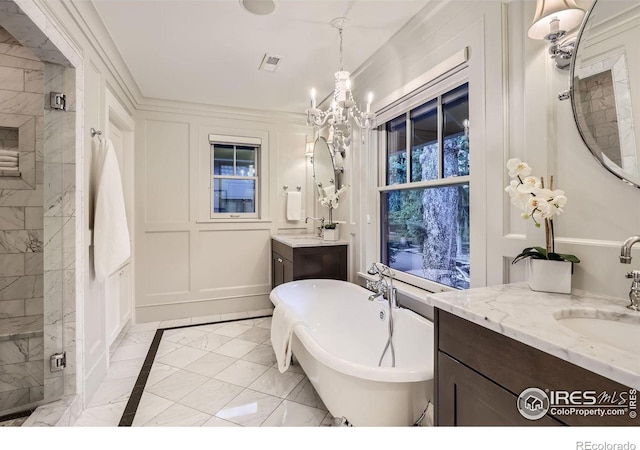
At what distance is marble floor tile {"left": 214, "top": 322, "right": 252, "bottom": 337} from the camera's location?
10.0 ft

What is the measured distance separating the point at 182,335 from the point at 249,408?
1.50 m

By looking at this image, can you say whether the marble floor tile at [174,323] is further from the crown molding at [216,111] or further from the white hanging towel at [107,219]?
the crown molding at [216,111]

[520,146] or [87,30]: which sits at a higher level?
[87,30]

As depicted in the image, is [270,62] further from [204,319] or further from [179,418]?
[204,319]

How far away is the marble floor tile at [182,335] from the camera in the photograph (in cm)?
289

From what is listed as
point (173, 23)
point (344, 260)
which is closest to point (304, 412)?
point (344, 260)

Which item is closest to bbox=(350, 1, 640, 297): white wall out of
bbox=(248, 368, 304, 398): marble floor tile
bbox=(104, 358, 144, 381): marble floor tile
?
bbox=(248, 368, 304, 398): marble floor tile

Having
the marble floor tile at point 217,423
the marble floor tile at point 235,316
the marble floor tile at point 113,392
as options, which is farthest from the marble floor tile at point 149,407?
the marble floor tile at point 235,316

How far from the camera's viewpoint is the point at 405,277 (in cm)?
228

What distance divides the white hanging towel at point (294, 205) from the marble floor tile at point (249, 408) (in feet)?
7.15

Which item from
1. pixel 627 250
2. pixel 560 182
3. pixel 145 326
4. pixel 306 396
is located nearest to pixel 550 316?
pixel 627 250

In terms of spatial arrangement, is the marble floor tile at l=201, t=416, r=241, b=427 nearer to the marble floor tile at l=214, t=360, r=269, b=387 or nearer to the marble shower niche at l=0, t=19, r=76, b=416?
the marble floor tile at l=214, t=360, r=269, b=387

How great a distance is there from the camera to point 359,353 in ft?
7.15
